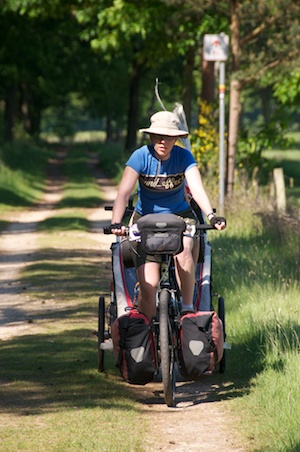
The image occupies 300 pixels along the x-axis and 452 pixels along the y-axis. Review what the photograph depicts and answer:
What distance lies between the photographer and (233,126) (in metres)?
20.2

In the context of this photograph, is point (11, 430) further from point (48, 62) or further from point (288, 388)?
point (48, 62)

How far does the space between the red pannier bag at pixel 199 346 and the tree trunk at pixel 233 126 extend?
12.6 m

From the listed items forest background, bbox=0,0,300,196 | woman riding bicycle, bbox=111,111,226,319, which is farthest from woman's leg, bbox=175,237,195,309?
forest background, bbox=0,0,300,196

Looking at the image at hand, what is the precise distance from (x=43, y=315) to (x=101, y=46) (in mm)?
16434

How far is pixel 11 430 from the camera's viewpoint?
6.25 metres

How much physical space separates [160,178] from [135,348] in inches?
46.7

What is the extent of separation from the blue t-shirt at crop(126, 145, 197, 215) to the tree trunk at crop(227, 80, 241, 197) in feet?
40.6

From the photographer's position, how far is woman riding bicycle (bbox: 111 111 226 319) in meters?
7.21

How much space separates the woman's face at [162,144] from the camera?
7.23 m

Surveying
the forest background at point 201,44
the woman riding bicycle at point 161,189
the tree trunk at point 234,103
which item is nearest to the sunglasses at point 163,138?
the woman riding bicycle at point 161,189

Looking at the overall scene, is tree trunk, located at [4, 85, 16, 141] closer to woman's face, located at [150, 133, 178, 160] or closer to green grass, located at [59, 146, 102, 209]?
green grass, located at [59, 146, 102, 209]

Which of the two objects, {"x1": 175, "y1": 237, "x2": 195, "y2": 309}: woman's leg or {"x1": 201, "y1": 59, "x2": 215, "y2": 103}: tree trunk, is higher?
{"x1": 201, "y1": 59, "x2": 215, "y2": 103}: tree trunk

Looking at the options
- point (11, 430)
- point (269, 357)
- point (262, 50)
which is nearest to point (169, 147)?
point (269, 357)

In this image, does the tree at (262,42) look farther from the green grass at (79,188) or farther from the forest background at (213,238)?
the green grass at (79,188)
